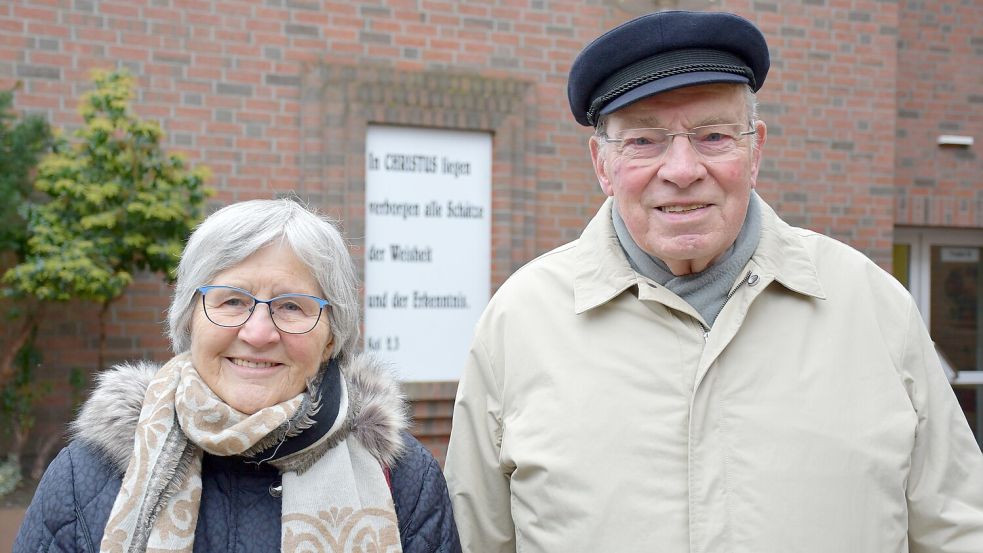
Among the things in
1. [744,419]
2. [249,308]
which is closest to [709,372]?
[744,419]

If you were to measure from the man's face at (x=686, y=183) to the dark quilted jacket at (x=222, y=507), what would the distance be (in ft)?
2.41

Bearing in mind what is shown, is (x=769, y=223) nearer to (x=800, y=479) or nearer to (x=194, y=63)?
(x=800, y=479)

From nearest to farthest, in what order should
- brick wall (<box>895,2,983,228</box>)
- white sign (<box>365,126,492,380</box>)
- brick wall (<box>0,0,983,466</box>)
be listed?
brick wall (<box>0,0,983,466</box>)
white sign (<box>365,126,492,380</box>)
brick wall (<box>895,2,983,228</box>)

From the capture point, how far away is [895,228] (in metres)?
7.67

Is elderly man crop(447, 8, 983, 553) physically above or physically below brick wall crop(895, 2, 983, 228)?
below

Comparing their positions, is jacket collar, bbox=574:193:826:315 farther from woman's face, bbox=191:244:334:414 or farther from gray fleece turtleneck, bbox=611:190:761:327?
woman's face, bbox=191:244:334:414

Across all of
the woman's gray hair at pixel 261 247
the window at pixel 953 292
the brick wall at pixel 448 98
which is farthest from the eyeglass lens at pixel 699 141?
the window at pixel 953 292

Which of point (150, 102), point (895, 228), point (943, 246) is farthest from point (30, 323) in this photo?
point (943, 246)

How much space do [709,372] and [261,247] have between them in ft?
3.19

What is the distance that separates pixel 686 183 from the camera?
1932mm

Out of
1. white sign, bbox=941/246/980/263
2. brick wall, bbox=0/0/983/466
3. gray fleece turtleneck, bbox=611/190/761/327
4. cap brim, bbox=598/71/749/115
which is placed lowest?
gray fleece turtleneck, bbox=611/190/761/327

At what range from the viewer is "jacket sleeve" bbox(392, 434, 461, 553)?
2.00 meters

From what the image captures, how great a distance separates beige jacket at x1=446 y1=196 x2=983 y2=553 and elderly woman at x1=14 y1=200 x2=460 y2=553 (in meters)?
0.31

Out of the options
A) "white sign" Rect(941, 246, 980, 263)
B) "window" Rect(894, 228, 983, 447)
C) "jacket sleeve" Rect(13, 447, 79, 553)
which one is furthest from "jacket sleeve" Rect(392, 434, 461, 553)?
"white sign" Rect(941, 246, 980, 263)
